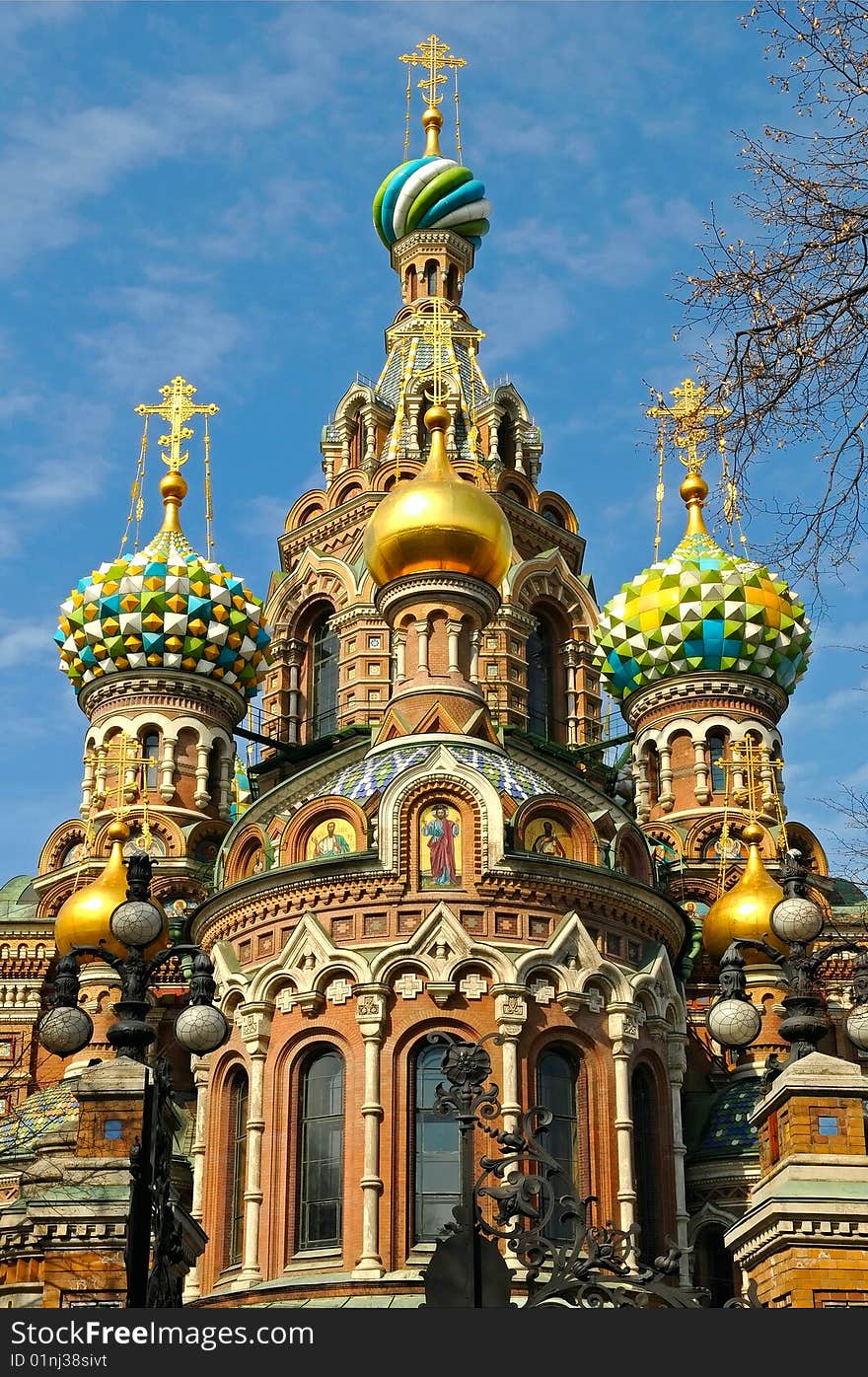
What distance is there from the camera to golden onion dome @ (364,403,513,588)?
24.4 metres

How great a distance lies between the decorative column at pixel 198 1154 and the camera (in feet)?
69.1

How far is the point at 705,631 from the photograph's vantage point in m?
31.8

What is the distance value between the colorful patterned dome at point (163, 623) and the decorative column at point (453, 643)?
8.21 m

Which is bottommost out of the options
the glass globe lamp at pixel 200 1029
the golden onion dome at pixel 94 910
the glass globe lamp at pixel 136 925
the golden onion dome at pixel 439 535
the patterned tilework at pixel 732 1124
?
the glass globe lamp at pixel 200 1029

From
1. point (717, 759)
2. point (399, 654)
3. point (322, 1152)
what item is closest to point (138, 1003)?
point (322, 1152)

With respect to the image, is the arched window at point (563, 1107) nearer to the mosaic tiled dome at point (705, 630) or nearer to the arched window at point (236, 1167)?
the arched window at point (236, 1167)

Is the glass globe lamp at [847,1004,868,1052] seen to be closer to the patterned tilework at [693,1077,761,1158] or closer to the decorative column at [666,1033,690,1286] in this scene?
the decorative column at [666,1033,690,1286]

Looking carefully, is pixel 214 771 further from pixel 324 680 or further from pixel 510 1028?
pixel 510 1028

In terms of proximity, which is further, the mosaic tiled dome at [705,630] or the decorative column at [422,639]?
the mosaic tiled dome at [705,630]

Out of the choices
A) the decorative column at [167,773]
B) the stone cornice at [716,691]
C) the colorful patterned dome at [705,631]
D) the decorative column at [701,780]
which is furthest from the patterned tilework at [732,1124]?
the decorative column at [167,773]

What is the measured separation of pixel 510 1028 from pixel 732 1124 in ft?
16.4

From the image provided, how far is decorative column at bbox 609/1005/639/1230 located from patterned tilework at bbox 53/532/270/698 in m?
12.5

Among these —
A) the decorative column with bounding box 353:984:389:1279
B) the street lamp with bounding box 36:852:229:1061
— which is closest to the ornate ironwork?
the street lamp with bounding box 36:852:229:1061

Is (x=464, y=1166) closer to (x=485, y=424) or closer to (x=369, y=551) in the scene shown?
(x=369, y=551)
